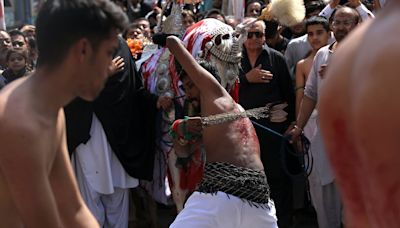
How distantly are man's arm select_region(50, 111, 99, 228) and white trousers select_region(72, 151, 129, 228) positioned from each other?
292cm

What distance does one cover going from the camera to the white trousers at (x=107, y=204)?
588cm

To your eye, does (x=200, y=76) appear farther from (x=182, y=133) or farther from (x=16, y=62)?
(x=16, y=62)

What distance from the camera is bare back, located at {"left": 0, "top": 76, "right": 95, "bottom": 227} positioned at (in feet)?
8.34

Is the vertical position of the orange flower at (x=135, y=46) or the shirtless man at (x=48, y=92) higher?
the shirtless man at (x=48, y=92)

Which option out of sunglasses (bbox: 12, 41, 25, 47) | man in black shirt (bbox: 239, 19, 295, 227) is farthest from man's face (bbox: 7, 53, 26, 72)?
man in black shirt (bbox: 239, 19, 295, 227)

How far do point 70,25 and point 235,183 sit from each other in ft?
5.79

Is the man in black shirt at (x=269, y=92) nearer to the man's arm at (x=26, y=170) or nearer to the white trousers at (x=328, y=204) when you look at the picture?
the white trousers at (x=328, y=204)

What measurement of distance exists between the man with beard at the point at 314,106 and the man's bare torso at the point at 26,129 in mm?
3364

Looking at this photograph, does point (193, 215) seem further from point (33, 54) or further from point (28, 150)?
point (33, 54)

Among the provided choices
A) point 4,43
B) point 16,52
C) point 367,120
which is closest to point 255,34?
point 16,52

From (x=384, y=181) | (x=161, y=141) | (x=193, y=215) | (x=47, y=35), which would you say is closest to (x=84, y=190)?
(x=161, y=141)

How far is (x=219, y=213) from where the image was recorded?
4043mm

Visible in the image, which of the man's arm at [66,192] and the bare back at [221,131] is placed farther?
the bare back at [221,131]

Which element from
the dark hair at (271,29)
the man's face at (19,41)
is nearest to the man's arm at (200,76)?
the man's face at (19,41)
